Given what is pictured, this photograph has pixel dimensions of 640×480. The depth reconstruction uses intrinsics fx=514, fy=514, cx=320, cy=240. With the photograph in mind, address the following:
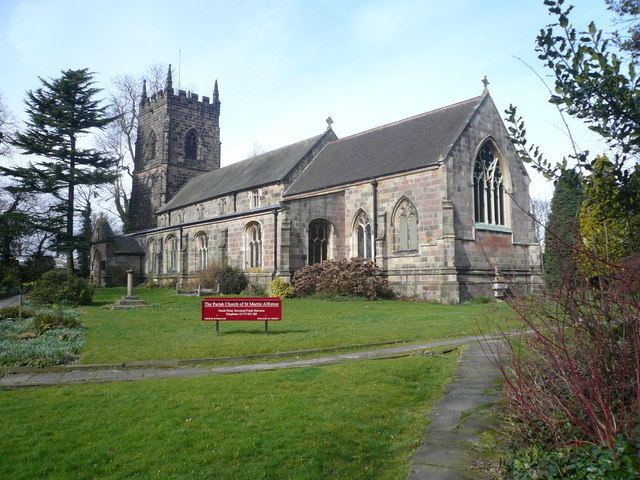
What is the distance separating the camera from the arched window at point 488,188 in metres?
25.9

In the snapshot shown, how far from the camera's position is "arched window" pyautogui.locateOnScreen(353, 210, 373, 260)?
27703 millimetres

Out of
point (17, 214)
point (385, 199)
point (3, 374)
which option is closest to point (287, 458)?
point (3, 374)

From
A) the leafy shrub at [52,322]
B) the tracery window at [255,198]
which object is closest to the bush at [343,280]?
the tracery window at [255,198]

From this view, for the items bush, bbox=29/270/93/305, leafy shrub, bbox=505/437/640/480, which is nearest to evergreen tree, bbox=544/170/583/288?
leafy shrub, bbox=505/437/640/480

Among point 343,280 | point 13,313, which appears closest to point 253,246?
point 343,280

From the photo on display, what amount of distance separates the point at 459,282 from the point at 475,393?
1700 centimetres

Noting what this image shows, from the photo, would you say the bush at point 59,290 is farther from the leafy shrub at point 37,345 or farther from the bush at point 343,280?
the bush at point 343,280

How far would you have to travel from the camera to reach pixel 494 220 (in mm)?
26375

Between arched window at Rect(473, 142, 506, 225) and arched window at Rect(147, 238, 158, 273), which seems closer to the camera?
arched window at Rect(473, 142, 506, 225)

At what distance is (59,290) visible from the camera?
22.4 metres

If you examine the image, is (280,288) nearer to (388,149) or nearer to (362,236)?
(362,236)

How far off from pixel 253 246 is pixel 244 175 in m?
10.0

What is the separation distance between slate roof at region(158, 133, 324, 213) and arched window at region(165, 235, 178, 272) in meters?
3.82

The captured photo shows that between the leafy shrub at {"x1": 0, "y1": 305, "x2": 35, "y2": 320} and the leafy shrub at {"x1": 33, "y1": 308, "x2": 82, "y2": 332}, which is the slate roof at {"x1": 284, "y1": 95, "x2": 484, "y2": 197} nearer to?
the leafy shrub at {"x1": 0, "y1": 305, "x2": 35, "y2": 320}
